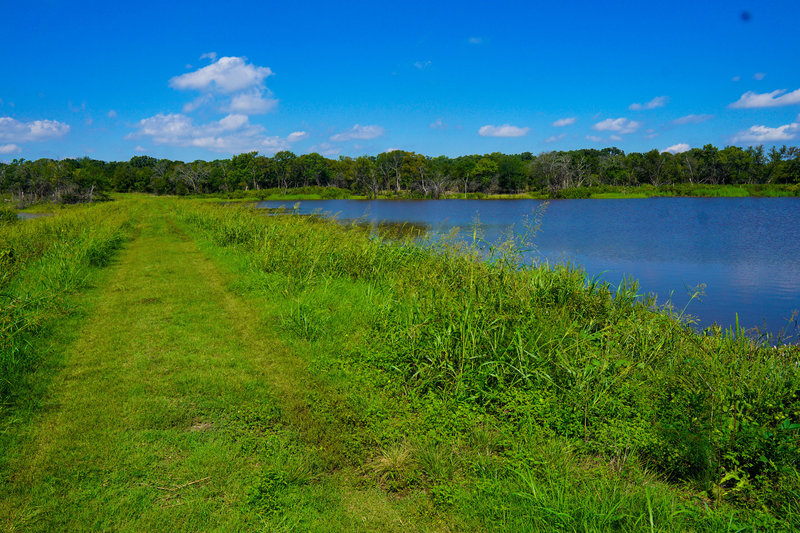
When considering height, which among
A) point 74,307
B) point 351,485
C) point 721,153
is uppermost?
point 721,153

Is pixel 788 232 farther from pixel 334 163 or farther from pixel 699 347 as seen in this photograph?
pixel 334 163

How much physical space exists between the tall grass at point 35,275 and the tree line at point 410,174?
2485 inches

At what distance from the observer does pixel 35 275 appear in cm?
952

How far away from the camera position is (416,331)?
5.42m

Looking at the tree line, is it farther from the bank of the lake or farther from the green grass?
the green grass

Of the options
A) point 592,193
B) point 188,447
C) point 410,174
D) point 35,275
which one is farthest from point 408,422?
point 410,174

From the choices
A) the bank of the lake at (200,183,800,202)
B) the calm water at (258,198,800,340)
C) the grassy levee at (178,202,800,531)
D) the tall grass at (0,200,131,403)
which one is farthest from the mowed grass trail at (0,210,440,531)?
the bank of the lake at (200,183,800,202)

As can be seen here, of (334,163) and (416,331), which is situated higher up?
(334,163)

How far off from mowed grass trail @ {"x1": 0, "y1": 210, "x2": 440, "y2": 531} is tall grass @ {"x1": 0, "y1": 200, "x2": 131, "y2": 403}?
0.54 metres

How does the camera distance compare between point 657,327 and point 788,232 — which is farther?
point 788,232

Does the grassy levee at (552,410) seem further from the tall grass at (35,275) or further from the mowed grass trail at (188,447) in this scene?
the tall grass at (35,275)

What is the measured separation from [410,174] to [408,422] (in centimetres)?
9652

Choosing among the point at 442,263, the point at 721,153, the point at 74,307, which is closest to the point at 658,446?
the point at 442,263

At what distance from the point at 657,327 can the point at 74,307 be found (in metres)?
9.69
